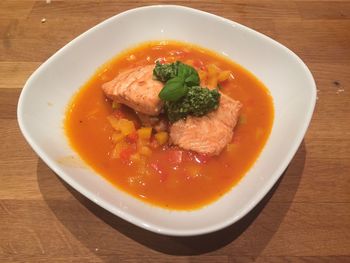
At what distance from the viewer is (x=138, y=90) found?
2.31 metres

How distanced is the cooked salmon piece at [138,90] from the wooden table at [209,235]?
0.65m

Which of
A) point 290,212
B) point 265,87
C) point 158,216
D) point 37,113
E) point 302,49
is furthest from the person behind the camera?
point 302,49

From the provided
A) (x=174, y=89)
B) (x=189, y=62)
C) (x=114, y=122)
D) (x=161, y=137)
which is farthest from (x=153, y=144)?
(x=189, y=62)

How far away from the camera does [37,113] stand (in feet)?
7.45

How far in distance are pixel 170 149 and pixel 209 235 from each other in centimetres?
60

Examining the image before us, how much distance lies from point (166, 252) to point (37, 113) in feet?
3.80

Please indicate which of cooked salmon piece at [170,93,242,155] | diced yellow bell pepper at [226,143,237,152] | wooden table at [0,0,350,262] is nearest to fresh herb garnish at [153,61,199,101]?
cooked salmon piece at [170,93,242,155]

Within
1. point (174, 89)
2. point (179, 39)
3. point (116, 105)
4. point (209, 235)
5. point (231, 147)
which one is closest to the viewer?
point (209, 235)

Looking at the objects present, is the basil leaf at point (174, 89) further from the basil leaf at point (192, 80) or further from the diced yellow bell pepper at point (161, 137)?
the diced yellow bell pepper at point (161, 137)

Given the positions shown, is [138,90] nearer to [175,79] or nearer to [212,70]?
[175,79]

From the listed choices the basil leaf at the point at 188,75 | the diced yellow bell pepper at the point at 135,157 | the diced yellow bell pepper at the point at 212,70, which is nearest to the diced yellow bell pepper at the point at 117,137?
the diced yellow bell pepper at the point at 135,157

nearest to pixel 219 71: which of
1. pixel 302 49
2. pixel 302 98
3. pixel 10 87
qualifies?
pixel 302 98

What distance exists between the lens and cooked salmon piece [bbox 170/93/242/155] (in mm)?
2273

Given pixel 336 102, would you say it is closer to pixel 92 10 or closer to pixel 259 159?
pixel 259 159
